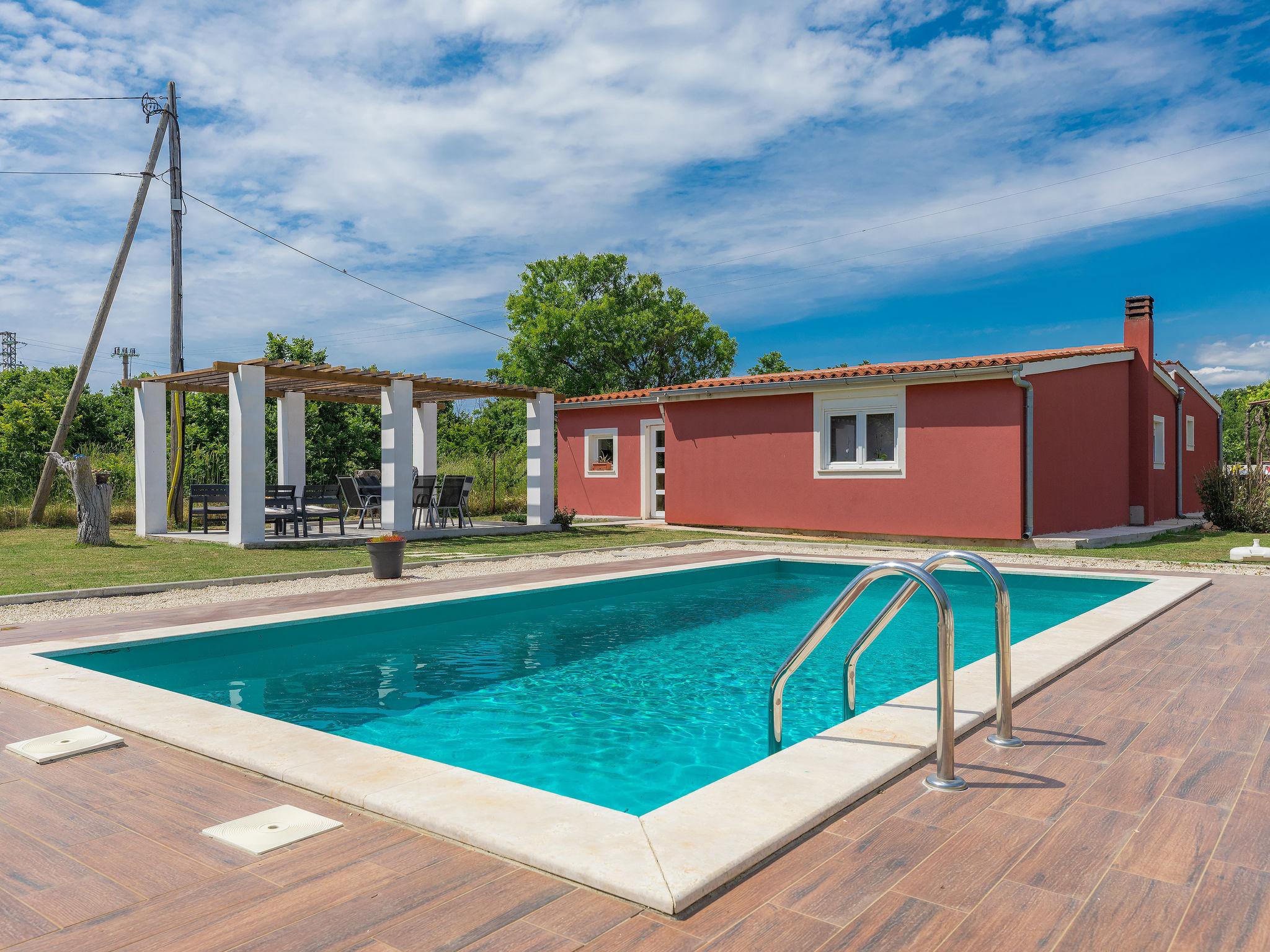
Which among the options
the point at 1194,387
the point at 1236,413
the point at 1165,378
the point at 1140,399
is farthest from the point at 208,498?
the point at 1236,413

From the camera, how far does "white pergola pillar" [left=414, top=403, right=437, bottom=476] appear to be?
1780 centimetres

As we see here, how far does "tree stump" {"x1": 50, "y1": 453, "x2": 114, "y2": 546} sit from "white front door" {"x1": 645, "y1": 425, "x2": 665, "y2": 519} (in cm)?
1082

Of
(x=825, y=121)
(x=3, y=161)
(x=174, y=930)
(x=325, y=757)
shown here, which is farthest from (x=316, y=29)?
(x=174, y=930)

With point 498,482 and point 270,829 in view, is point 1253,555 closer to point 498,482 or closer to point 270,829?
point 270,829

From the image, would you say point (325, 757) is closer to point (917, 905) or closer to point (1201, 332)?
point (917, 905)

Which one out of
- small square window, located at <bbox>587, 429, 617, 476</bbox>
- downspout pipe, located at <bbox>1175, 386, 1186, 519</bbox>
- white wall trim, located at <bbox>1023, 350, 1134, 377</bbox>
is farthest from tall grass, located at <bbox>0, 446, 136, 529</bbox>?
downspout pipe, located at <bbox>1175, 386, 1186, 519</bbox>

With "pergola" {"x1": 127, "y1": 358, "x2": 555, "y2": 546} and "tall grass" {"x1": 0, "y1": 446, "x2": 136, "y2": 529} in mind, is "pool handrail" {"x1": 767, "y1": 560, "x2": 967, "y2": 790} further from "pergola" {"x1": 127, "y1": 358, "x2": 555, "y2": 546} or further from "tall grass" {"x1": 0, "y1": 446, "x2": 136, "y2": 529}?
"tall grass" {"x1": 0, "y1": 446, "x2": 136, "y2": 529}

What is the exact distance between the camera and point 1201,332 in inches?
1019

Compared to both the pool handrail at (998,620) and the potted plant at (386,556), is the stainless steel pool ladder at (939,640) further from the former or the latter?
the potted plant at (386,556)

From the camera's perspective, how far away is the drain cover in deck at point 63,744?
11.4ft

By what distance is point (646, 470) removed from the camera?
1966 centimetres

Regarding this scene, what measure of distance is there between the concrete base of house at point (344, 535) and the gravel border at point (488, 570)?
120 inches

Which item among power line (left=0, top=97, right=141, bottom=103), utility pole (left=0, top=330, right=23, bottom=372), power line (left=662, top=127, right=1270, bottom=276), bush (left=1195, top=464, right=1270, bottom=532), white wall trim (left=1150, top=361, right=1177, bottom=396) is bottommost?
bush (left=1195, top=464, right=1270, bottom=532)

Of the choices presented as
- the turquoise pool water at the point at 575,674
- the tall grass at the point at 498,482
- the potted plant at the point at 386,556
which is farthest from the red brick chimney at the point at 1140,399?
Answer: the potted plant at the point at 386,556
